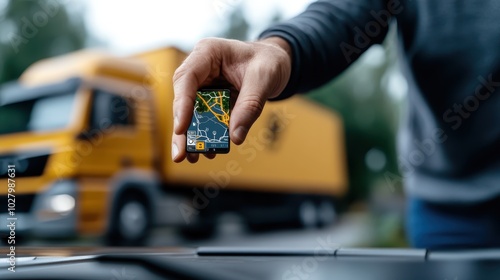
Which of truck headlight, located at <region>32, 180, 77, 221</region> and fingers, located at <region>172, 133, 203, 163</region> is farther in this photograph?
truck headlight, located at <region>32, 180, 77, 221</region>

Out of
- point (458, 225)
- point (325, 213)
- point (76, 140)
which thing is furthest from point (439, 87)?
point (325, 213)

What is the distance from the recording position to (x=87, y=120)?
19.2 feet

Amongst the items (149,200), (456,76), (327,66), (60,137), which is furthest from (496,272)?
(149,200)

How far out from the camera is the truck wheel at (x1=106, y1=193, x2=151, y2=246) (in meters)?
6.34

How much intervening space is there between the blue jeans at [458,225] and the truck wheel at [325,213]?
34.1 feet

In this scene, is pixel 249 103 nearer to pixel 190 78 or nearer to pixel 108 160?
pixel 190 78

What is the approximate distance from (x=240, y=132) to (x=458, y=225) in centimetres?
78

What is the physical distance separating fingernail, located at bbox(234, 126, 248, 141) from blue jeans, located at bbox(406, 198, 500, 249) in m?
0.76

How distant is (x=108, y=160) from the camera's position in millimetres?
6121

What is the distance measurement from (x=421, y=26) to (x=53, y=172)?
4.45 meters

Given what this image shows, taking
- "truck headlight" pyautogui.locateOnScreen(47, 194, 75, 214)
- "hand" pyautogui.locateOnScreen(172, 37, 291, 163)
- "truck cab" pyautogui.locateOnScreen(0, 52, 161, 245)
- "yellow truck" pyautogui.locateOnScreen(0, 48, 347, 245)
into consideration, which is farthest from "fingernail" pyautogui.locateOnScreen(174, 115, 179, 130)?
"truck headlight" pyautogui.locateOnScreen(47, 194, 75, 214)

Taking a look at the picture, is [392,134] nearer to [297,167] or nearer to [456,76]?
[297,167]

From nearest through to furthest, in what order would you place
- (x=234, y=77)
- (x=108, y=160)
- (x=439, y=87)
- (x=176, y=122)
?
(x=176, y=122) < (x=234, y=77) < (x=439, y=87) < (x=108, y=160)

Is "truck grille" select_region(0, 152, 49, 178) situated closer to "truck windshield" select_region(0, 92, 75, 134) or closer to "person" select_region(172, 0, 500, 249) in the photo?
"truck windshield" select_region(0, 92, 75, 134)
